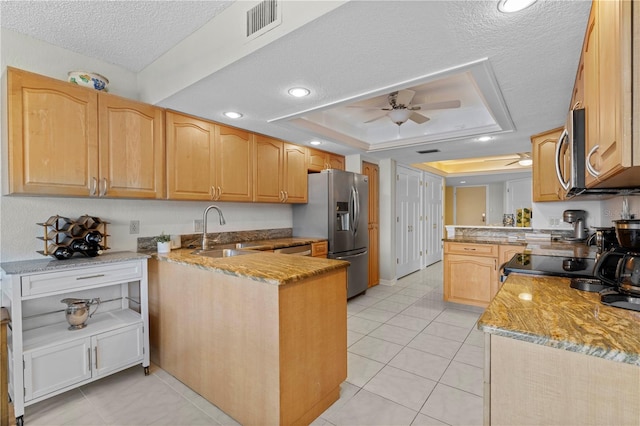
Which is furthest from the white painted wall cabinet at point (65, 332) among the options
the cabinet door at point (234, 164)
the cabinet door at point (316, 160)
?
the cabinet door at point (316, 160)

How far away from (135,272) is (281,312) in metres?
1.36

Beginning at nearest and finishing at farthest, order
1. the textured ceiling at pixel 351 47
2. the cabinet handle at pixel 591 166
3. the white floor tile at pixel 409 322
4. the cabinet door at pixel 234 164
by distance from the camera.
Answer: the cabinet handle at pixel 591 166, the textured ceiling at pixel 351 47, the cabinet door at pixel 234 164, the white floor tile at pixel 409 322

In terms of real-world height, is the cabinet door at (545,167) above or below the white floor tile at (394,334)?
above

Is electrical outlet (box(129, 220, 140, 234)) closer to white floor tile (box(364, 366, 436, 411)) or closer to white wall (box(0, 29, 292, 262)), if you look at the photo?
white wall (box(0, 29, 292, 262))

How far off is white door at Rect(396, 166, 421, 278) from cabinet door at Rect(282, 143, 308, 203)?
2.00m

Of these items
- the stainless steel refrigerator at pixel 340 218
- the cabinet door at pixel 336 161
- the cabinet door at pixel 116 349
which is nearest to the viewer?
the cabinet door at pixel 116 349

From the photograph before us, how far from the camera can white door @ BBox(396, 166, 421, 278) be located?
5363mm

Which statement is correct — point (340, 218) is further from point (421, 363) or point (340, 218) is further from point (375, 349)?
point (421, 363)

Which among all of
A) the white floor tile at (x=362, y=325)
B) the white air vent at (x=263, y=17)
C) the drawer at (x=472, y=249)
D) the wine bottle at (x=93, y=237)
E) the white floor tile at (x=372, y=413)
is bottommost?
the white floor tile at (x=372, y=413)

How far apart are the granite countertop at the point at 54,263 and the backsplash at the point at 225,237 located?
41 centimetres

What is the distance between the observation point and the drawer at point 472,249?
11.7ft

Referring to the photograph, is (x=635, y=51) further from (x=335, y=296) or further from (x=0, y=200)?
(x=0, y=200)

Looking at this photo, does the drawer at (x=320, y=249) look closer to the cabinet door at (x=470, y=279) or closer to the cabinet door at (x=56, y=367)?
the cabinet door at (x=470, y=279)

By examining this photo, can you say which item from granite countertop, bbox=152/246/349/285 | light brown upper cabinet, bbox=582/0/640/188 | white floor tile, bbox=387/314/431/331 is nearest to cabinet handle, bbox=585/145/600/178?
light brown upper cabinet, bbox=582/0/640/188
